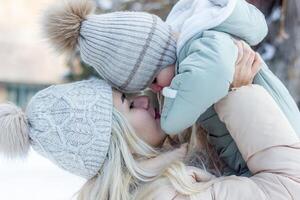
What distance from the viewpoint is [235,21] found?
3.40 ft

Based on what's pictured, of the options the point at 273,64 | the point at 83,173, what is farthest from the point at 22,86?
the point at 83,173

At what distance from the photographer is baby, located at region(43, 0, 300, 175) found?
0.99m

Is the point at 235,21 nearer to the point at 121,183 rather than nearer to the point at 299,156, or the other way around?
the point at 299,156

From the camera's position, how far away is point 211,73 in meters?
0.98

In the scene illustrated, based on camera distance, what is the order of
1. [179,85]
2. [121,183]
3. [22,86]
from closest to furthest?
[179,85]
[121,183]
[22,86]

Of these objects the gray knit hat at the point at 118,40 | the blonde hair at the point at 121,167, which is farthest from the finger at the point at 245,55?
the blonde hair at the point at 121,167

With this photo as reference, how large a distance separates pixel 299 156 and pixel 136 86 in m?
0.31

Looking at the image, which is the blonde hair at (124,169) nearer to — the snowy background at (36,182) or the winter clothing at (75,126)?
the winter clothing at (75,126)

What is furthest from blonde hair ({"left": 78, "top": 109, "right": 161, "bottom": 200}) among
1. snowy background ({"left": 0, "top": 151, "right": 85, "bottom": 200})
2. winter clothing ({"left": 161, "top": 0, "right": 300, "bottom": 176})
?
snowy background ({"left": 0, "top": 151, "right": 85, "bottom": 200})

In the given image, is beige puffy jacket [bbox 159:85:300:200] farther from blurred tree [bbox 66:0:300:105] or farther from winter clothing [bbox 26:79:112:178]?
blurred tree [bbox 66:0:300:105]

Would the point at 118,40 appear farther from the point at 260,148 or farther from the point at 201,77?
the point at 260,148

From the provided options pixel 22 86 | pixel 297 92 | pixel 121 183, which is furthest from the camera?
pixel 22 86

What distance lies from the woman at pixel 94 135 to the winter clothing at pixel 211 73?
62 millimetres

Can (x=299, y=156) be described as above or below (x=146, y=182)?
above
